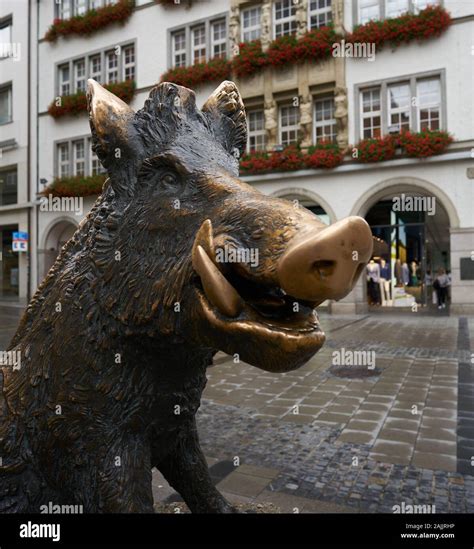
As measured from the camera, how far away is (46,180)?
19.5 m

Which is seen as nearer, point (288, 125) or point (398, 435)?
point (398, 435)

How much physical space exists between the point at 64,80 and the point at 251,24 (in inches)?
356

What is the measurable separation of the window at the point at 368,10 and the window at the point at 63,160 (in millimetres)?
12674

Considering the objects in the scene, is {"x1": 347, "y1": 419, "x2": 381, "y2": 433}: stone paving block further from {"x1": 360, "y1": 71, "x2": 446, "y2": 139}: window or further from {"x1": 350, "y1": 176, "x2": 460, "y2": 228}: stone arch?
{"x1": 360, "y1": 71, "x2": 446, "y2": 139}: window

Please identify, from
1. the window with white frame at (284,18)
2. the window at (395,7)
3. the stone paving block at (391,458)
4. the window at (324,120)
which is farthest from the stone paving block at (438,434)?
the window with white frame at (284,18)

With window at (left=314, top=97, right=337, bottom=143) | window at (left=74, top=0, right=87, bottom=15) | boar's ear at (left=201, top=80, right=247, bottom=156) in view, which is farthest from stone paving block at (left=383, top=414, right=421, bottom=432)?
window at (left=74, top=0, right=87, bottom=15)

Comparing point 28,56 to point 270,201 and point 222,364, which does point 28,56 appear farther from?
point 270,201

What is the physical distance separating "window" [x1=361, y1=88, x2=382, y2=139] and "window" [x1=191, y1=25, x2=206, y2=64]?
6.21 metres

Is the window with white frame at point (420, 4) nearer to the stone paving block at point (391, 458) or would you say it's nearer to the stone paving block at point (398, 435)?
the stone paving block at point (398, 435)

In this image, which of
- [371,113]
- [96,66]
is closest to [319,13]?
[371,113]

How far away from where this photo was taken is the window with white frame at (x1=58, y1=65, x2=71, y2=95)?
1988 cm

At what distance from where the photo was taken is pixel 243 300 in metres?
0.95

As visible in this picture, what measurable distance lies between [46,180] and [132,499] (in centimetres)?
2041

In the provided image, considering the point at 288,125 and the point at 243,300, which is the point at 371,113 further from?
the point at 243,300
